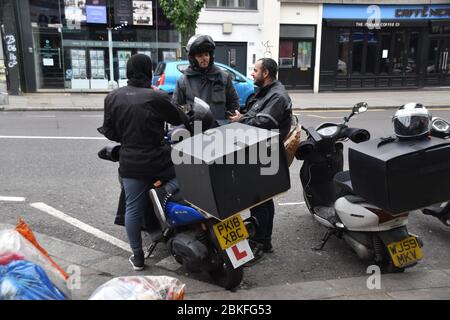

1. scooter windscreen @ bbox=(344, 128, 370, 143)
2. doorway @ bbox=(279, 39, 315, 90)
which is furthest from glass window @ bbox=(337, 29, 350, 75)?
scooter windscreen @ bbox=(344, 128, 370, 143)

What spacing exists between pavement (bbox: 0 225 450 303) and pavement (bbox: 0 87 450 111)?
11.3 meters

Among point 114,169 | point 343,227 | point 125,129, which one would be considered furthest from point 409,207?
point 114,169

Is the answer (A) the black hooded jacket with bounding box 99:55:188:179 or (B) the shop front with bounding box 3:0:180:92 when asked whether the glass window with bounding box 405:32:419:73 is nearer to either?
(B) the shop front with bounding box 3:0:180:92

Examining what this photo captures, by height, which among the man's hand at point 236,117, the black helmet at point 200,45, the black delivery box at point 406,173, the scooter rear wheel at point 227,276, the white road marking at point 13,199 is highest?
the black helmet at point 200,45

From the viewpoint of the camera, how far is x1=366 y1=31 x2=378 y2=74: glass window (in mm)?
19906

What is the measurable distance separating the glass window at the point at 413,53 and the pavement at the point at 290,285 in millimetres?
19071

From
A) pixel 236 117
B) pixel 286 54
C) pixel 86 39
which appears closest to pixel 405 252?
pixel 236 117

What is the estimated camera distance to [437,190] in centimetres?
318

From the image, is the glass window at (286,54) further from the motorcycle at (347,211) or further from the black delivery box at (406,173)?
the black delivery box at (406,173)

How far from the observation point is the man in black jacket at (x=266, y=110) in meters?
3.78

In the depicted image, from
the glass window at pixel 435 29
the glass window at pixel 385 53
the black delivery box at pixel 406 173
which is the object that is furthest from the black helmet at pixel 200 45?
the glass window at pixel 435 29

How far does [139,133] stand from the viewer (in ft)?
11.3

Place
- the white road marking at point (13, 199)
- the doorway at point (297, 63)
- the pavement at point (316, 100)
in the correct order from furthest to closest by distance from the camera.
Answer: the doorway at point (297, 63) → the pavement at point (316, 100) → the white road marking at point (13, 199)

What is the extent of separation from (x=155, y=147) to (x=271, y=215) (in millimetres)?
1246
